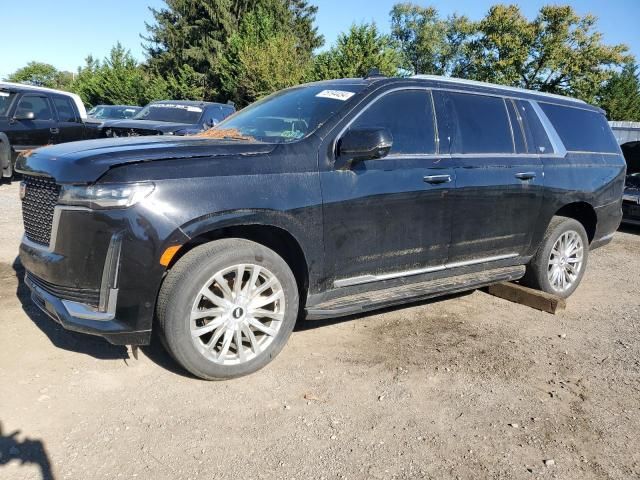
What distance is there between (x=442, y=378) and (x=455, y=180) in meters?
1.51

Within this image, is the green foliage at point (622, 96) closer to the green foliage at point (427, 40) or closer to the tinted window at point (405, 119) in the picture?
the green foliage at point (427, 40)

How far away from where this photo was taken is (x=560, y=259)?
17.5ft

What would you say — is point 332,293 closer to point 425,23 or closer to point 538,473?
point 538,473

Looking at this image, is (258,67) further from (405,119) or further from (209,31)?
(405,119)

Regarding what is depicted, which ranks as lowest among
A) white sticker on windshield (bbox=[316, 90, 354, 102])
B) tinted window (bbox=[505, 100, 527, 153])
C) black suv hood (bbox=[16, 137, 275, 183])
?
black suv hood (bbox=[16, 137, 275, 183])

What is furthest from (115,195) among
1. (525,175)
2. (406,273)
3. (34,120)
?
(34,120)

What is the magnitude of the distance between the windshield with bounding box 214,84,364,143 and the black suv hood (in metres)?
0.38

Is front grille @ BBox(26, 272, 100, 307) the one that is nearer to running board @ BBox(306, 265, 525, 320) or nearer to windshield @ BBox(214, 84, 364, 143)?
running board @ BBox(306, 265, 525, 320)

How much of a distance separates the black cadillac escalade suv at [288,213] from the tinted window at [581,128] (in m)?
0.19

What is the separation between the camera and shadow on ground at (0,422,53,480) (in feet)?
8.08

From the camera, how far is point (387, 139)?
3.50 meters

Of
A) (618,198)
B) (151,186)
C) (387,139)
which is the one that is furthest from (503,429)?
(618,198)

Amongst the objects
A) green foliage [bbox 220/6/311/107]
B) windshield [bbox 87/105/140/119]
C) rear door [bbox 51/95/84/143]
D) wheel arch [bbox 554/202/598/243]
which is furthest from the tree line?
wheel arch [bbox 554/202/598/243]

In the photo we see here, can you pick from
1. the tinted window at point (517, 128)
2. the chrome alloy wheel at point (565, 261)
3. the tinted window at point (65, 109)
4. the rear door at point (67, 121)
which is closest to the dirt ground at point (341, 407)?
the chrome alloy wheel at point (565, 261)
